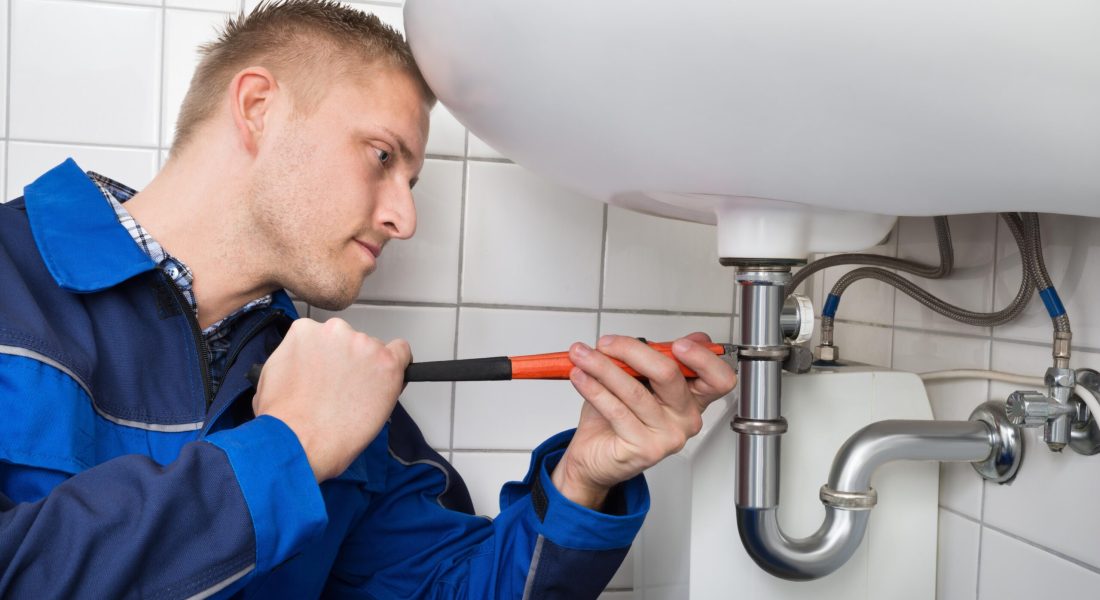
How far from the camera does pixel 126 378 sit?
719mm

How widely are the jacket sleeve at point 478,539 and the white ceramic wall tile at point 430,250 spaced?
0.17m

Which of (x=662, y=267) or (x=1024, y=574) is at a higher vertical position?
(x=662, y=267)

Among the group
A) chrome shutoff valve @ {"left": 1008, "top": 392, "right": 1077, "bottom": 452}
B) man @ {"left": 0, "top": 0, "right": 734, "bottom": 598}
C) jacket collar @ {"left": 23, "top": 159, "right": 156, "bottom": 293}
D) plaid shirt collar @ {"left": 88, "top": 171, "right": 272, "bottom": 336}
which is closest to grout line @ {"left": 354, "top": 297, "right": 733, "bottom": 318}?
man @ {"left": 0, "top": 0, "right": 734, "bottom": 598}

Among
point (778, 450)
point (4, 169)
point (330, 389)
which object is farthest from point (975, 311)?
point (4, 169)

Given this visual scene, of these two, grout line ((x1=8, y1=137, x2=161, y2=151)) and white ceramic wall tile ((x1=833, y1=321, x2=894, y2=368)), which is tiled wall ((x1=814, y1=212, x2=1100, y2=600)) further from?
grout line ((x1=8, y1=137, x2=161, y2=151))

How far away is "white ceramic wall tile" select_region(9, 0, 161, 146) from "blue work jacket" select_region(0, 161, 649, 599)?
0.26 m

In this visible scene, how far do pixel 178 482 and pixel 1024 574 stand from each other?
0.70m

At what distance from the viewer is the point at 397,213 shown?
856 mm

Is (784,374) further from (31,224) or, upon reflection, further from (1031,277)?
(31,224)

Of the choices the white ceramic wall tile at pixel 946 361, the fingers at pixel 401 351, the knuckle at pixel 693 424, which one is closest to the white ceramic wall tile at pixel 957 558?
the white ceramic wall tile at pixel 946 361

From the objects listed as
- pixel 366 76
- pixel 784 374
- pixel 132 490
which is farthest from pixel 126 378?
pixel 784 374

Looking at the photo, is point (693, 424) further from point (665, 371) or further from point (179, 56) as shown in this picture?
point (179, 56)

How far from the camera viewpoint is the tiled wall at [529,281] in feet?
2.54

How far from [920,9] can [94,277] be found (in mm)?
630
